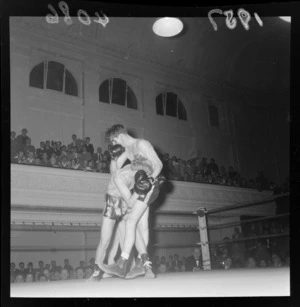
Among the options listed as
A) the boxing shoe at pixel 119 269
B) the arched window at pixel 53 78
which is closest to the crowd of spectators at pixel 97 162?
the arched window at pixel 53 78

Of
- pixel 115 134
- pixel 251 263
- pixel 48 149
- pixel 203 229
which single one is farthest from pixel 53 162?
pixel 251 263

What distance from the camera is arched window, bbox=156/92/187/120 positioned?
8297 mm

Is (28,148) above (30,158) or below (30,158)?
above

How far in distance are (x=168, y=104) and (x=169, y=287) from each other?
14.2 ft

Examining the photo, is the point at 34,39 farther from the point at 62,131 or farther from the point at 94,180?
the point at 94,180

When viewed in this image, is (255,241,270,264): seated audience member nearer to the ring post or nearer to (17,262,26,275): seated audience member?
the ring post

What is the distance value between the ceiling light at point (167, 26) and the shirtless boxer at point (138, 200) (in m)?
1.60

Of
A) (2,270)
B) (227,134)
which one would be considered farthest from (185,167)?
(2,270)

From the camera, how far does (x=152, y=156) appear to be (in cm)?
539

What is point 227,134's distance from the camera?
8.12 meters

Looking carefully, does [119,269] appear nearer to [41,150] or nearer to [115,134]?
[115,134]

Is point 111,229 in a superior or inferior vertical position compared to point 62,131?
inferior

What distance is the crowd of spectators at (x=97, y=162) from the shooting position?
21.0 feet

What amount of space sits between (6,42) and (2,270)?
8.69 feet
